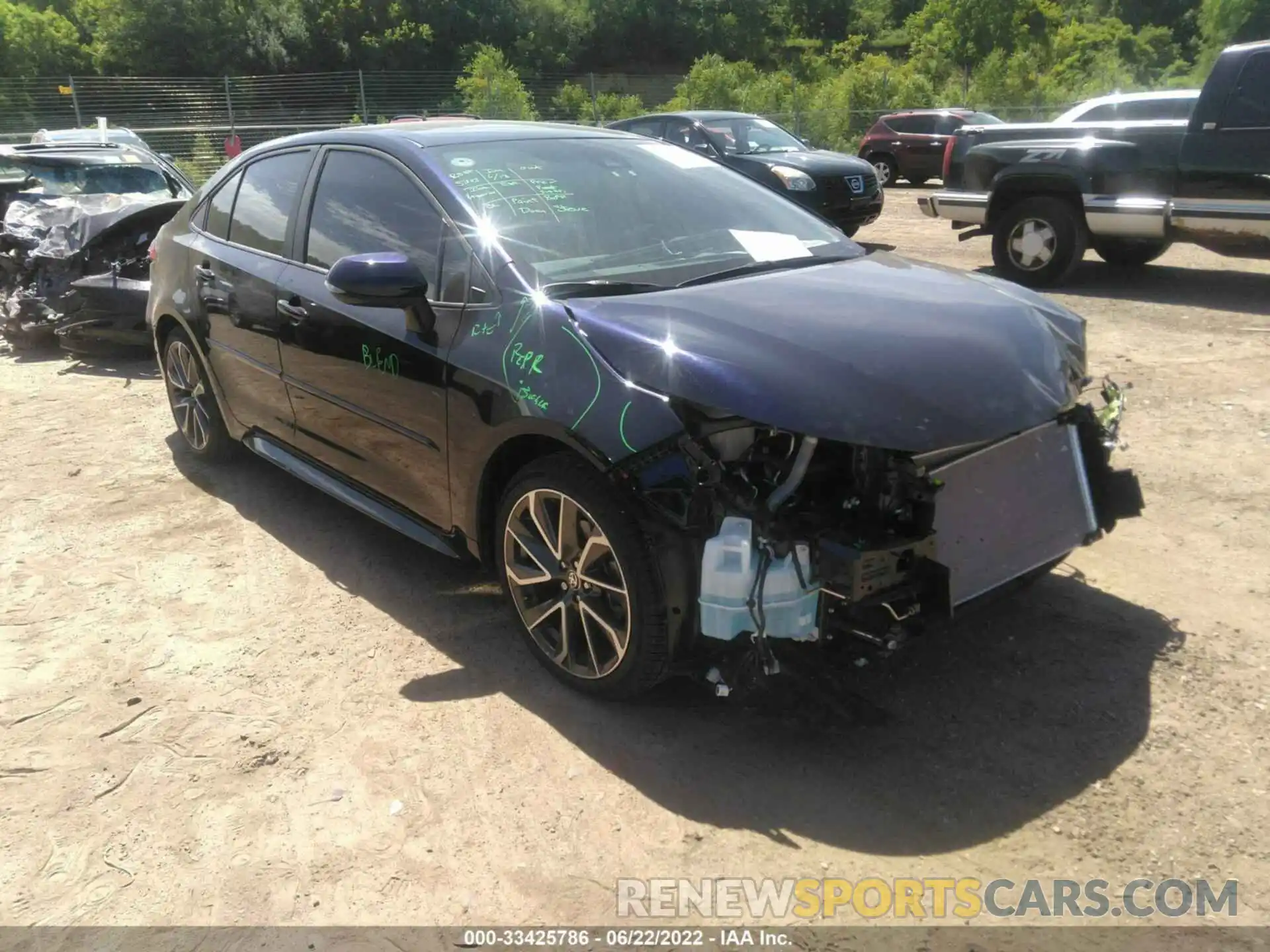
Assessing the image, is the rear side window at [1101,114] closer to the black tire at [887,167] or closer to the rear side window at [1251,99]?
the rear side window at [1251,99]

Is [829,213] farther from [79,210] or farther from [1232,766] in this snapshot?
[1232,766]

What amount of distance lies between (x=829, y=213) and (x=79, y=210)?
7.75 meters

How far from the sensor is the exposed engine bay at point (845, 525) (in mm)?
2727

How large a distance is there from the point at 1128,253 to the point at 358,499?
8.60m

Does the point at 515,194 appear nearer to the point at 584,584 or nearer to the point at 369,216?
the point at 369,216

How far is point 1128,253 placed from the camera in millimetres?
9844

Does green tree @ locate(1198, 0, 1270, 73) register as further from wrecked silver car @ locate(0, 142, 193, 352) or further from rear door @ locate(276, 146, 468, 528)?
rear door @ locate(276, 146, 468, 528)

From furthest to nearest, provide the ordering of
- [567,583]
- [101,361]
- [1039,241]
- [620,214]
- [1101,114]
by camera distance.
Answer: [1101,114] < [1039,241] < [101,361] < [620,214] < [567,583]

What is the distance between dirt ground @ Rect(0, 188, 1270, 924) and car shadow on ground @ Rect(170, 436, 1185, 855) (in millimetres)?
10

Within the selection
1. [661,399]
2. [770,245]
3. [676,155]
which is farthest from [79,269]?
[661,399]

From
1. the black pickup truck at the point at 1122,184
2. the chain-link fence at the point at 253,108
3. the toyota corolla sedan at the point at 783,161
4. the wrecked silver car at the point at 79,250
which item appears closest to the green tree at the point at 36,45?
the chain-link fence at the point at 253,108

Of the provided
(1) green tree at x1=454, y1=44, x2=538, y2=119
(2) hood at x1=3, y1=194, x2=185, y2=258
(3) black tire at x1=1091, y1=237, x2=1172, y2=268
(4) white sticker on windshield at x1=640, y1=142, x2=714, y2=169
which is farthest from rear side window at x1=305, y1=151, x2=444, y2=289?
(1) green tree at x1=454, y1=44, x2=538, y2=119

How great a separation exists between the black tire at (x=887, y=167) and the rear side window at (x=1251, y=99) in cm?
1333

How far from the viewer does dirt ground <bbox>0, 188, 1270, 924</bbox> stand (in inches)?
101
